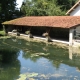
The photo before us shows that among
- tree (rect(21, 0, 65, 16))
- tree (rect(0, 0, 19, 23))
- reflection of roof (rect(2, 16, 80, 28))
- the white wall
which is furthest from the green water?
tree (rect(21, 0, 65, 16))

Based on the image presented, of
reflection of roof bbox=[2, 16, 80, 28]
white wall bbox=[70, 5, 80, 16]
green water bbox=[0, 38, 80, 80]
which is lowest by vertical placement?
green water bbox=[0, 38, 80, 80]

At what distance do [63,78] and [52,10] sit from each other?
3767 centimetres

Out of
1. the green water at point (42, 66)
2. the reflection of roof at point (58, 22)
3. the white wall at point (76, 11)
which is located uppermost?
the white wall at point (76, 11)

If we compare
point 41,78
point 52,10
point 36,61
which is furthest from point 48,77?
point 52,10

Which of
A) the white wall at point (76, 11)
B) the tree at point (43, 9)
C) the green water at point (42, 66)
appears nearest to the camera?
the green water at point (42, 66)

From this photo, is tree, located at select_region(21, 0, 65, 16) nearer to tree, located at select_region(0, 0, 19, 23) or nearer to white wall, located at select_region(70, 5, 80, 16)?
tree, located at select_region(0, 0, 19, 23)

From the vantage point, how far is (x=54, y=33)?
30.8 m

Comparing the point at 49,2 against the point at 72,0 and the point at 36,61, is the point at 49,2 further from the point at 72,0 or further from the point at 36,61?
the point at 36,61

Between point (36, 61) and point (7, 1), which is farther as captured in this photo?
point (7, 1)

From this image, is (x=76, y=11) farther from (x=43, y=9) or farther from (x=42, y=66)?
(x=42, y=66)

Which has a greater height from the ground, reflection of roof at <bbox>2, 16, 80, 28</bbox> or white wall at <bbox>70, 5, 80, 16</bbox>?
white wall at <bbox>70, 5, 80, 16</bbox>

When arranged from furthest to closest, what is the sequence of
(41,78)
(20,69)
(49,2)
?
(49,2)
(20,69)
(41,78)

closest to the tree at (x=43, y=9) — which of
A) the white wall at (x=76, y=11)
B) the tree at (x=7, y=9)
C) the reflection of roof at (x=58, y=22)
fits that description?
the tree at (x=7, y=9)

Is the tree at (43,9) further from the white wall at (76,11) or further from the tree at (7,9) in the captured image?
the white wall at (76,11)
